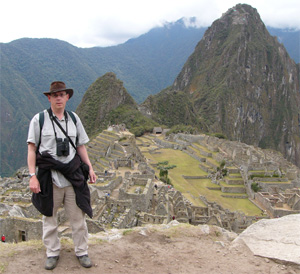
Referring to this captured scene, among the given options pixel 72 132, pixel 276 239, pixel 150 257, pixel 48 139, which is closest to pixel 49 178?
pixel 48 139

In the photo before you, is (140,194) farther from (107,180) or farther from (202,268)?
(202,268)

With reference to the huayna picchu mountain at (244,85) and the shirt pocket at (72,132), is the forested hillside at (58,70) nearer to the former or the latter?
the huayna picchu mountain at (244,85)

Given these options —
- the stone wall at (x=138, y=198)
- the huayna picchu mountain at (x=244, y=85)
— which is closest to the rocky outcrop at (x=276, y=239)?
the stone wall at (x=138, y=198)

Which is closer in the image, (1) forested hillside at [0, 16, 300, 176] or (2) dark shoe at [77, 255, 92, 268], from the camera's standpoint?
(2) dark shoe at [77, 255, 92, 268]

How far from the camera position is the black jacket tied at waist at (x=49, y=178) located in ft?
14.4

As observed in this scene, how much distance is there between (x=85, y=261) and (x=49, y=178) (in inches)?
50.8

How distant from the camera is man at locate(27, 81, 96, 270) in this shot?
14.4 ft

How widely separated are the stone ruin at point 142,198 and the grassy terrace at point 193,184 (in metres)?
0.99

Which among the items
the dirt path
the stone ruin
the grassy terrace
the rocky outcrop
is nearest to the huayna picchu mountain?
the grassy terrace

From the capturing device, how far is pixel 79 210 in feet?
15.3

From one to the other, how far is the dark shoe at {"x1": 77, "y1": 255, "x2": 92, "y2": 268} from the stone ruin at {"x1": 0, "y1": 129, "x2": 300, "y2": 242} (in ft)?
13.2

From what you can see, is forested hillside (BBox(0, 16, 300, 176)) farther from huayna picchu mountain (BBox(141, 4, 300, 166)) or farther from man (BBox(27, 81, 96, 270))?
man (BBox(27, 81, 96, 270))

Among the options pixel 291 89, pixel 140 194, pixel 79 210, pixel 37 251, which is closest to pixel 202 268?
pixel 79 210

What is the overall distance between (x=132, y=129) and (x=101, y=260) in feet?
207
